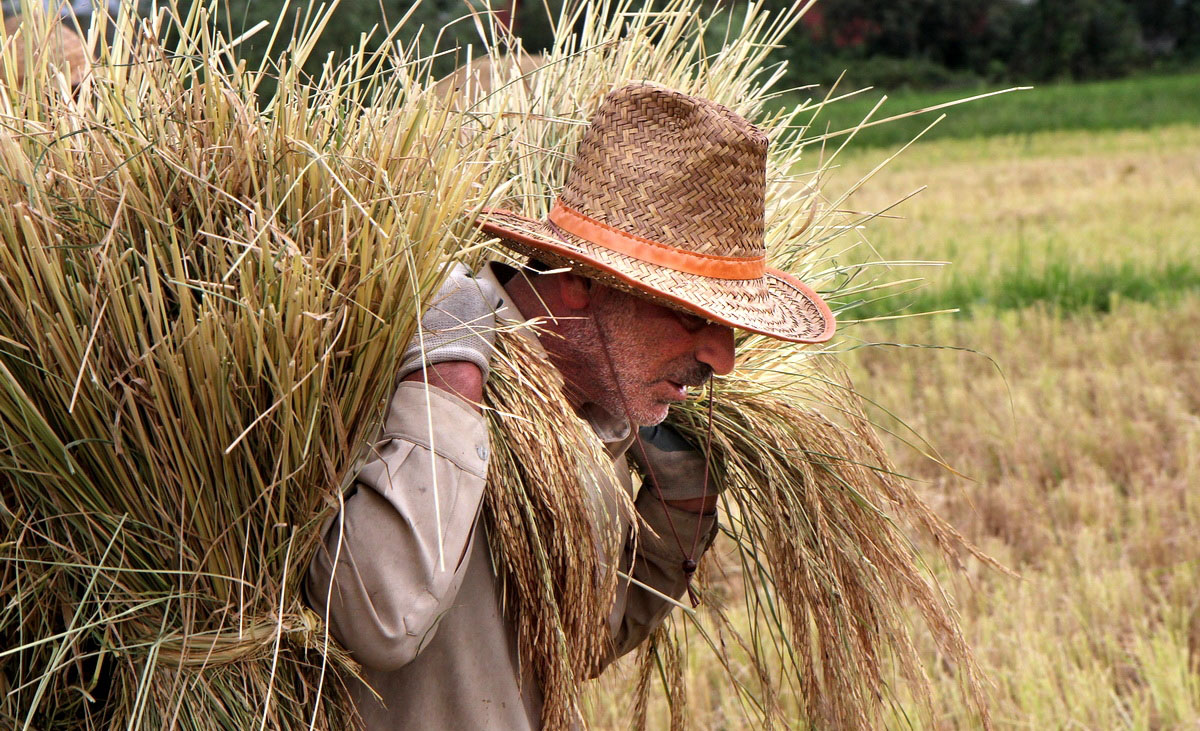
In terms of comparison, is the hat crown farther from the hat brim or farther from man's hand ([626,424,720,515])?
A: man's hand ([626,424,720,515])

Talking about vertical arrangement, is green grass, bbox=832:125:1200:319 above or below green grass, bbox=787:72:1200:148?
above

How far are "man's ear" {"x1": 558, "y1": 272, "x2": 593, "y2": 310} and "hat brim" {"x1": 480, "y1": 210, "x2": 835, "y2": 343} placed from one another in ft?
0.13

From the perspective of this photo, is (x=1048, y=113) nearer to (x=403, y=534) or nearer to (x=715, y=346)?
(x=715, y=346)

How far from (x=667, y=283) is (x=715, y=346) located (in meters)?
0.13

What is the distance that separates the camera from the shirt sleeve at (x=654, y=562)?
1692mm

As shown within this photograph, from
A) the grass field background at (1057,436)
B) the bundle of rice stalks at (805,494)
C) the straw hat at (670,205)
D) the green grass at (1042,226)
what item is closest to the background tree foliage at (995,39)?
the green grass at (1042,226)

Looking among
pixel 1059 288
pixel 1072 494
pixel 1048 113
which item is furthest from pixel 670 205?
pixel 1048 113

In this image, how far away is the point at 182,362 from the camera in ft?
3.53

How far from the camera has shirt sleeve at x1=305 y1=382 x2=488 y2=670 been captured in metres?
1.14

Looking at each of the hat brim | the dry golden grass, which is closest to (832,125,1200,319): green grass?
the dry golden grass

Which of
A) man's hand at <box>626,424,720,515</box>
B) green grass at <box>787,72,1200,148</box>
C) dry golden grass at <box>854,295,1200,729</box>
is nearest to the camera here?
man's hand at <box>626,424,720,515</box>

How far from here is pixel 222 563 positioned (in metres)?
1.17

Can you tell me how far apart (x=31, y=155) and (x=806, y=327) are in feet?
2.94

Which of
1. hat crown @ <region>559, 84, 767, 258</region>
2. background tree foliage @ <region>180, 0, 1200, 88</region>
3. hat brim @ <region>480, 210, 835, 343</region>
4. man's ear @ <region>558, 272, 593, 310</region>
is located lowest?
background tree foliage @ <region>180, 0, 1200, 88</region>
